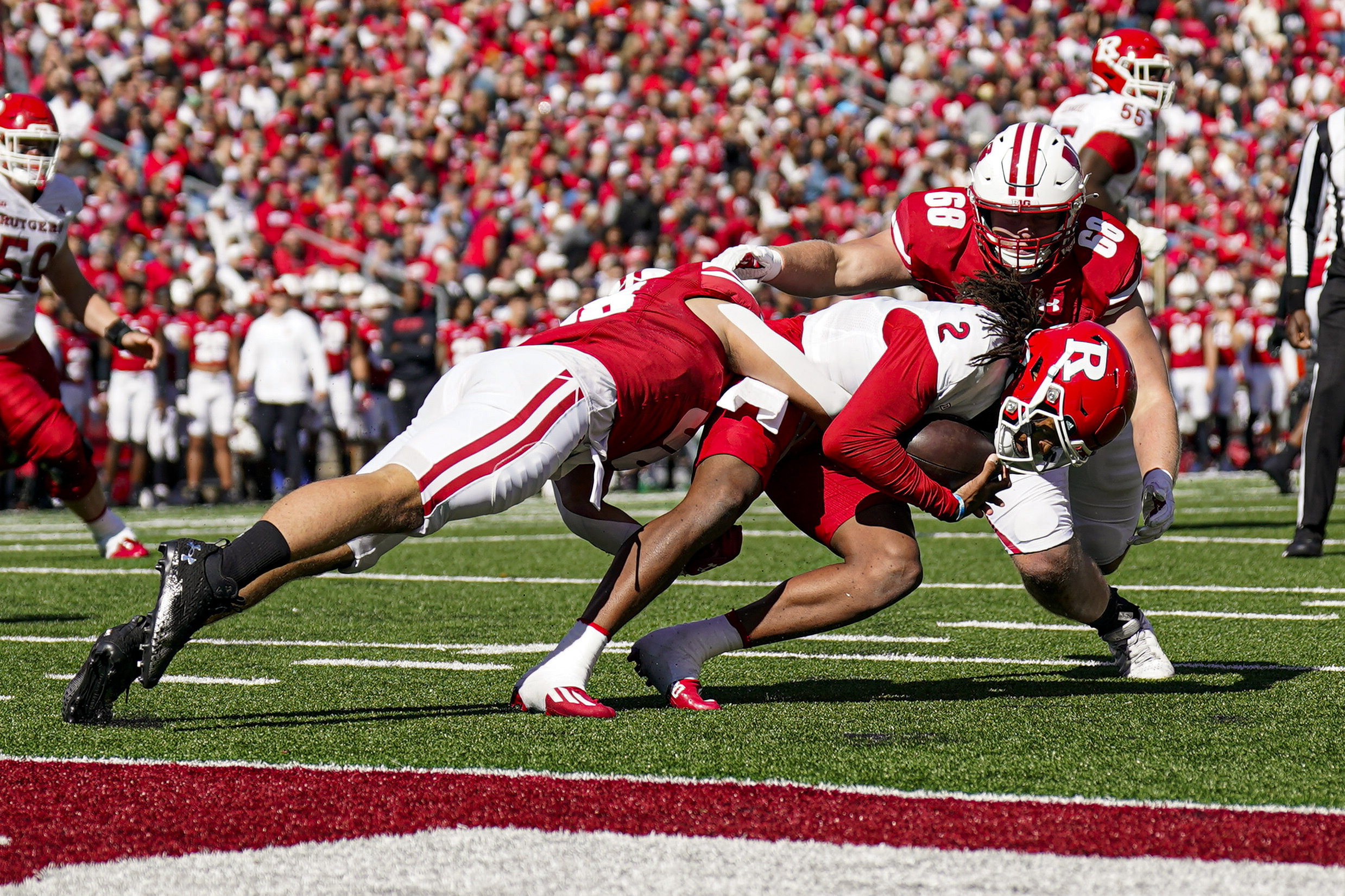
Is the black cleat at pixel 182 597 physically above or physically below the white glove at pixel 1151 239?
above

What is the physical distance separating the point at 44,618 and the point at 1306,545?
4.70 m

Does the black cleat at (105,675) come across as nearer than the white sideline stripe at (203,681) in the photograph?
Yes

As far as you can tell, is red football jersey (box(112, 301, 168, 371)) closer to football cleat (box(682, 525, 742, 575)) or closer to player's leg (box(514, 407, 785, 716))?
football cleat (box(682, 525, 742, 575))

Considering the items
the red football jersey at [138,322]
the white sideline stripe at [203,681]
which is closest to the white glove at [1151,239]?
the white sideline stripe at [203,681]

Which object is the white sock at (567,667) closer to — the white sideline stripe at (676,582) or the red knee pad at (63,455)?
the white sideline stripe at (676,582)

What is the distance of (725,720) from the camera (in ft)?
12.2

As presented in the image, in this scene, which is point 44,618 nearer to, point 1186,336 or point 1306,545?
point 1306,545

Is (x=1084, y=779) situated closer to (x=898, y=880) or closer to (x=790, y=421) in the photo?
(x=898, y=880)

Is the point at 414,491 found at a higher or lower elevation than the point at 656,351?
lower

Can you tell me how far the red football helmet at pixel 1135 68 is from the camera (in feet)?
22.2

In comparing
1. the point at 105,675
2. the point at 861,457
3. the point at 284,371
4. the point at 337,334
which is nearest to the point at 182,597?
the point at 105,675

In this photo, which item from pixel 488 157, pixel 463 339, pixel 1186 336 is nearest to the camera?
pixel 463 339

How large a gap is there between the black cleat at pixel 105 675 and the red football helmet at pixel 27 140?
3.67m

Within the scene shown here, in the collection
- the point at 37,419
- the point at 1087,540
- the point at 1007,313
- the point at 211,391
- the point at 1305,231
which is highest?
the point at 1007,313
